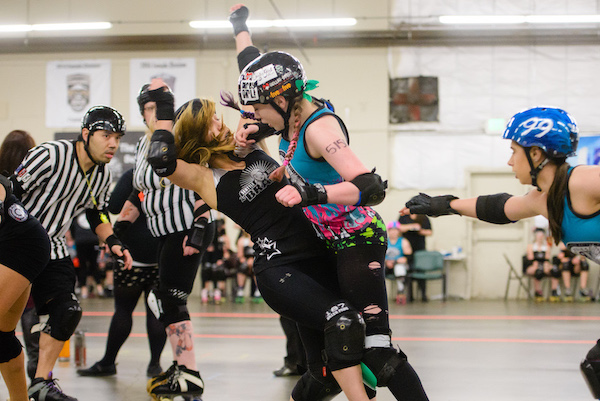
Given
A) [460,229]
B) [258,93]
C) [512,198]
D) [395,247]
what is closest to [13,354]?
[258,93]

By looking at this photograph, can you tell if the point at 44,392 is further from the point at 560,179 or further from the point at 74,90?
the point at 74,90

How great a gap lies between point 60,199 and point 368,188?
6.50 feet

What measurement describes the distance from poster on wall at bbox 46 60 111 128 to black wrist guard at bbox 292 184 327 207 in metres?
9.49

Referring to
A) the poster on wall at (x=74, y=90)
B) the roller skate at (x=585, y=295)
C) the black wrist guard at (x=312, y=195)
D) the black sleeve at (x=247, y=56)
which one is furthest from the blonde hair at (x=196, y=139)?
the poster on wall at (x=74, y=90)

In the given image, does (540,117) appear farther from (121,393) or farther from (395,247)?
(395,247)

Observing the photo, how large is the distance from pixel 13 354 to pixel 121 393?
39.9 inches

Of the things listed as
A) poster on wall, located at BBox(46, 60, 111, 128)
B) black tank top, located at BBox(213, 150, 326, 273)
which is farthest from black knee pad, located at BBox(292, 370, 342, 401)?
poster on wall, located at BBox(46, 60, 111, 128)

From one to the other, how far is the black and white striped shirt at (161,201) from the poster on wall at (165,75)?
23.9 feet

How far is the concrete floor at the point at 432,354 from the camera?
3715 mm

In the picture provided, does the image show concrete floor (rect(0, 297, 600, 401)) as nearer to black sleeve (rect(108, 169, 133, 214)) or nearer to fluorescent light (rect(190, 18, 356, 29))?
black sleeve (rect(108, 169, 133, 214))

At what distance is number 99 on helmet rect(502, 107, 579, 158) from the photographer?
7.16 ft

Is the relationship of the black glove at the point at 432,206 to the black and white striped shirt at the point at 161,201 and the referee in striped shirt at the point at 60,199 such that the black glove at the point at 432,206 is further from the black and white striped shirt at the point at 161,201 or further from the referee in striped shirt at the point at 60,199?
the referee in striped shirt at the point at 60,199

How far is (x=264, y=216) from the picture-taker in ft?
8.01

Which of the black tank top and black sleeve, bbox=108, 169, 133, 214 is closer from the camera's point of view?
the black tank top
